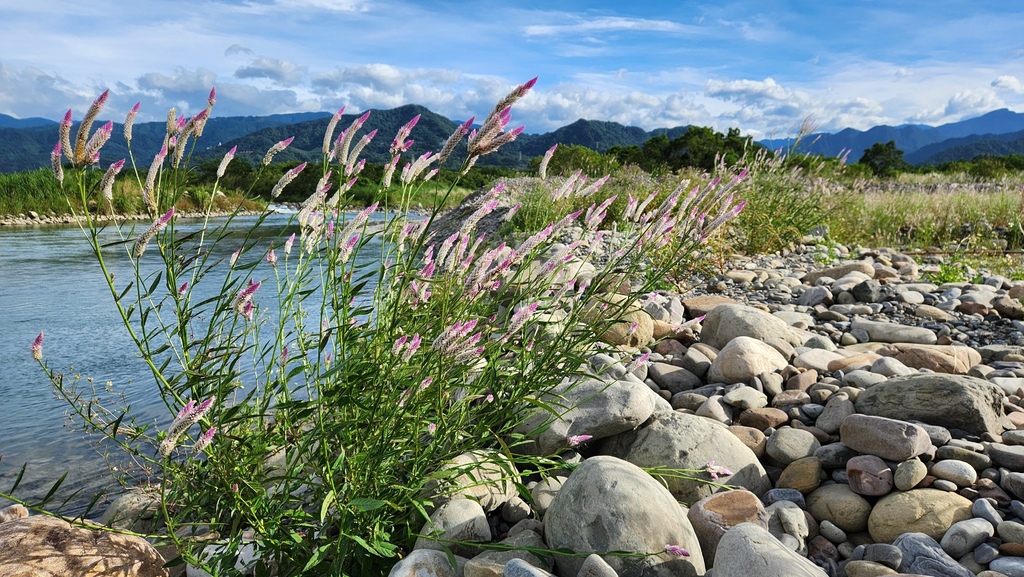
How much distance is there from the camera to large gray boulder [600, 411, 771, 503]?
3.08 metres

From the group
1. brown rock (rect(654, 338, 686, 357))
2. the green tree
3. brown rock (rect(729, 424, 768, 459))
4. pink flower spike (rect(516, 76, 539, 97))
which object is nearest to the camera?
pink flower spike (rect(516, 76, 539, 97))

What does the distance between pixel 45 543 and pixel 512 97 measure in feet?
7.40

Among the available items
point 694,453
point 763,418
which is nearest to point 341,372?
point 694,453

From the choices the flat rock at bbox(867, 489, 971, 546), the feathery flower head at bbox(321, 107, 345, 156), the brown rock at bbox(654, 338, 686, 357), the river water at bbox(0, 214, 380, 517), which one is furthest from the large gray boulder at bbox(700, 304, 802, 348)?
the feathery flower head at bbox(321, 107, 345, 156)

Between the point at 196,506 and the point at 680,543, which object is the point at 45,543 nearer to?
the point at 196,506

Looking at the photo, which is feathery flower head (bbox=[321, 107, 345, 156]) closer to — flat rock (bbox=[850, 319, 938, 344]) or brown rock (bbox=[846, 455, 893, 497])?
brown rock (bbox=[846, 455, 893, 497])

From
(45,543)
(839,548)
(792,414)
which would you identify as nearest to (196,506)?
(45,543)

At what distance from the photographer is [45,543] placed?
7.29 ft

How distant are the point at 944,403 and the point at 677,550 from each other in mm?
2023

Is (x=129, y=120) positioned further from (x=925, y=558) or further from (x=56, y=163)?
(x=925, y=558)

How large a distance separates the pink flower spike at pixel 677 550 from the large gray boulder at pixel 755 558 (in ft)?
0.43

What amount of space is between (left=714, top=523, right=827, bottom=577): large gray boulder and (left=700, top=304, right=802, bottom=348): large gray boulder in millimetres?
2870

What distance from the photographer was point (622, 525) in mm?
2344

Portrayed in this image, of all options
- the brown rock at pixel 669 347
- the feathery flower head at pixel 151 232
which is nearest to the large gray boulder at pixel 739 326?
the brown rock at pixel 669 347
